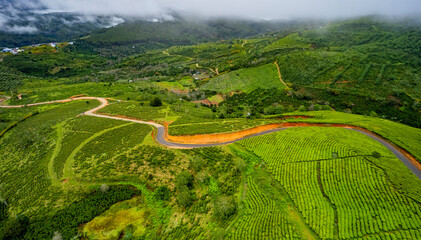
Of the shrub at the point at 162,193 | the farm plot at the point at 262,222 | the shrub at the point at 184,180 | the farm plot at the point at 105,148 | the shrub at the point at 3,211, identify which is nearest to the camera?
the farm plot at the point at 262,222

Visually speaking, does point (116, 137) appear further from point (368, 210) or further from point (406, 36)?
point (406, 36)

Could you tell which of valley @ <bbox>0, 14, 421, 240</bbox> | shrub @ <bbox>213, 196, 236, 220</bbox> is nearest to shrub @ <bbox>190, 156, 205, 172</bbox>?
valley @ <bbox>0, 14, 421, 240</bbox>

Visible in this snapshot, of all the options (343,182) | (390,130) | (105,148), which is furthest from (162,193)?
(390,130)

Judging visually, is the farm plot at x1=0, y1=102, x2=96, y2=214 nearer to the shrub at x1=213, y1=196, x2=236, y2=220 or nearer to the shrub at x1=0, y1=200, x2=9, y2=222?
the shrub at x1=0, y1=200, x2=9, y2=222

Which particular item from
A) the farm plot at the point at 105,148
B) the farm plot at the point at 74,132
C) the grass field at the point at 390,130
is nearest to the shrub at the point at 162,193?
the farm plot at the point at 105,148

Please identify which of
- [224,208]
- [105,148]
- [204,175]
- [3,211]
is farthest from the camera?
[105,148]

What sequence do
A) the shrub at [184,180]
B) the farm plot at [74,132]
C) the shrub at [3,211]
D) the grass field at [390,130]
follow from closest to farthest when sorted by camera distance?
the shrub at [3,211] → the shrub at [184,180] → the grass field at [390,130] → the farm plot at [74,132]

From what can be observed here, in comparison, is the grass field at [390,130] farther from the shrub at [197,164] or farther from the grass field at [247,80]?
the grass field at [247,80]

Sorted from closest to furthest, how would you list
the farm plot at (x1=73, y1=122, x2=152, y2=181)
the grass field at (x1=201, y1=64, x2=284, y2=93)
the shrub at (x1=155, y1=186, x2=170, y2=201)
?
the shrub at (x1=155, y1=186, x2=170, y2=201), the farm plot at (x1=73, y1=122, x2=152, y2=181), the grass field at (x1=201, y1=64, x2=284, y2=93)

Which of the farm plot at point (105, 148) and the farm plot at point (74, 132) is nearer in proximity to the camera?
the farm plot at point (105, 148)

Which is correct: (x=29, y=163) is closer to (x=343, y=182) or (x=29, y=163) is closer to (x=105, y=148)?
(x=105, y=148)
